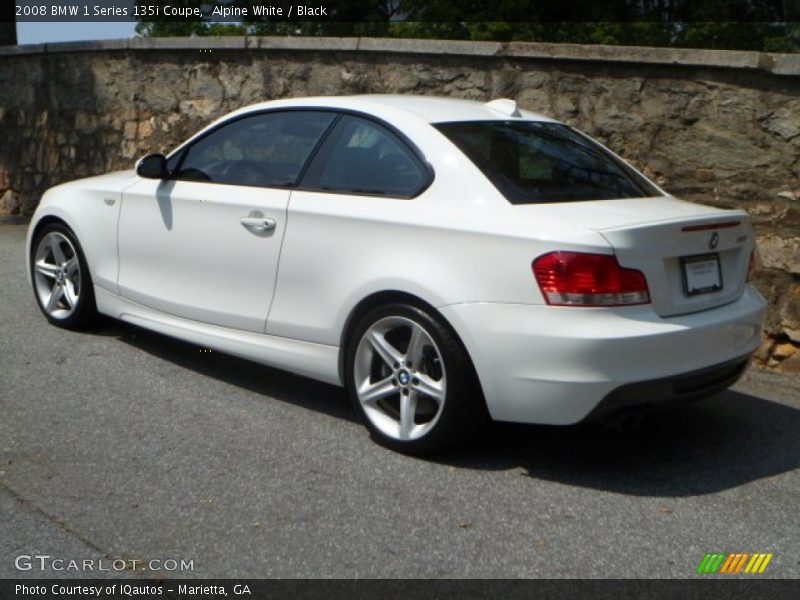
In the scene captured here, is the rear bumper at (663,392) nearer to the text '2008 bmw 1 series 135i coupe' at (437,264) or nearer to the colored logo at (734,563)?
the text '2008 bmw 1 series 135i coupe' at (437,264)

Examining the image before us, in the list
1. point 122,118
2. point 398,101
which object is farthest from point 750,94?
point 122,118

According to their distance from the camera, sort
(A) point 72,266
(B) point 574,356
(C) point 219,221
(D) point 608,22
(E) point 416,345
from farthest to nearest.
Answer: (D) point 608,22 < (A) point 72,266 < (C) point 219,221 < (E) point 416,345 < (B) point 574,356

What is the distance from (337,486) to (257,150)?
2049 millimetres

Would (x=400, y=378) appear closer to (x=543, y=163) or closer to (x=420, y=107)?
(x=543, y=163)

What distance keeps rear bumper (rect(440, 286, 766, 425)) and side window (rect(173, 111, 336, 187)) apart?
4.61 ft

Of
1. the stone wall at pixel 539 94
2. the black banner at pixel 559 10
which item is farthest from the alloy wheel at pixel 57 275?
the black banner at pixel 559 10

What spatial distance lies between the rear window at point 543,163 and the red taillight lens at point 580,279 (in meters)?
0.44

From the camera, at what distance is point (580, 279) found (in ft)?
15.3

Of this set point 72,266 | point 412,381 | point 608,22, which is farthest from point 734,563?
point 608,22

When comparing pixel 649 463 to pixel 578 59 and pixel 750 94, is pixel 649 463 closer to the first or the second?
pixel 750 94

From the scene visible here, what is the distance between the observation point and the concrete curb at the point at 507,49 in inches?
296

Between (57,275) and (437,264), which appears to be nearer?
(437,264)

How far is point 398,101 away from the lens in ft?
19.4
